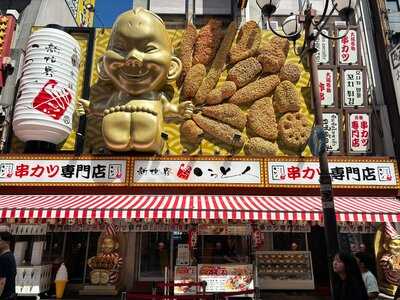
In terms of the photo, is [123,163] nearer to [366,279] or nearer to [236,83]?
[236,83]

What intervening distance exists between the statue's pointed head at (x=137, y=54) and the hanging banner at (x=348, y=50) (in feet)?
19.1

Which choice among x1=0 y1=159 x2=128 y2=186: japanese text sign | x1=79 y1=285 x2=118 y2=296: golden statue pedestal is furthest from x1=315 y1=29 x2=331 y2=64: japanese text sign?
x1=79 y1=285 x2=118 y2=296: golden statue pedestal

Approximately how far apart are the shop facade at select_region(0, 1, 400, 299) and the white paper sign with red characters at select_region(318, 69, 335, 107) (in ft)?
0.13

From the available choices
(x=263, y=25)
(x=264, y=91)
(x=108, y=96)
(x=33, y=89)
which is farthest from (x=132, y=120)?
(x=263, y=25)

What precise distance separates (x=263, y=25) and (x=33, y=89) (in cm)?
1008

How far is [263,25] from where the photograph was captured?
16.2 meters

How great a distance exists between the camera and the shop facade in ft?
33.3

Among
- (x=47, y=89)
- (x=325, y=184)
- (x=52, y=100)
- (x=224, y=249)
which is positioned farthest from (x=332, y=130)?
(x=47, y=89)

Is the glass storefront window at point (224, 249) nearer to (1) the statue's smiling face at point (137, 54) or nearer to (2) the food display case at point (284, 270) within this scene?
(2) the food display case at point (284, 270)

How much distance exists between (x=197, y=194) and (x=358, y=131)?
5471mm

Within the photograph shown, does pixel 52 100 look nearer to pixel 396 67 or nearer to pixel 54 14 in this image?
pixel 54 14

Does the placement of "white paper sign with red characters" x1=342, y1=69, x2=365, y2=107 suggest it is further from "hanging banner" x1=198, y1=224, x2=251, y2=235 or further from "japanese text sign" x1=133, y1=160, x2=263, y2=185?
"hanging banner" x1=198, y1=224, x2=251, y2=235

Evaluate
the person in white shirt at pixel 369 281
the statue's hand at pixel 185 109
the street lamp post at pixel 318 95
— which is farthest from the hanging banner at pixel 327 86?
the person in white shirt at pixel 369 281

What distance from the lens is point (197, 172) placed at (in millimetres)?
10625
